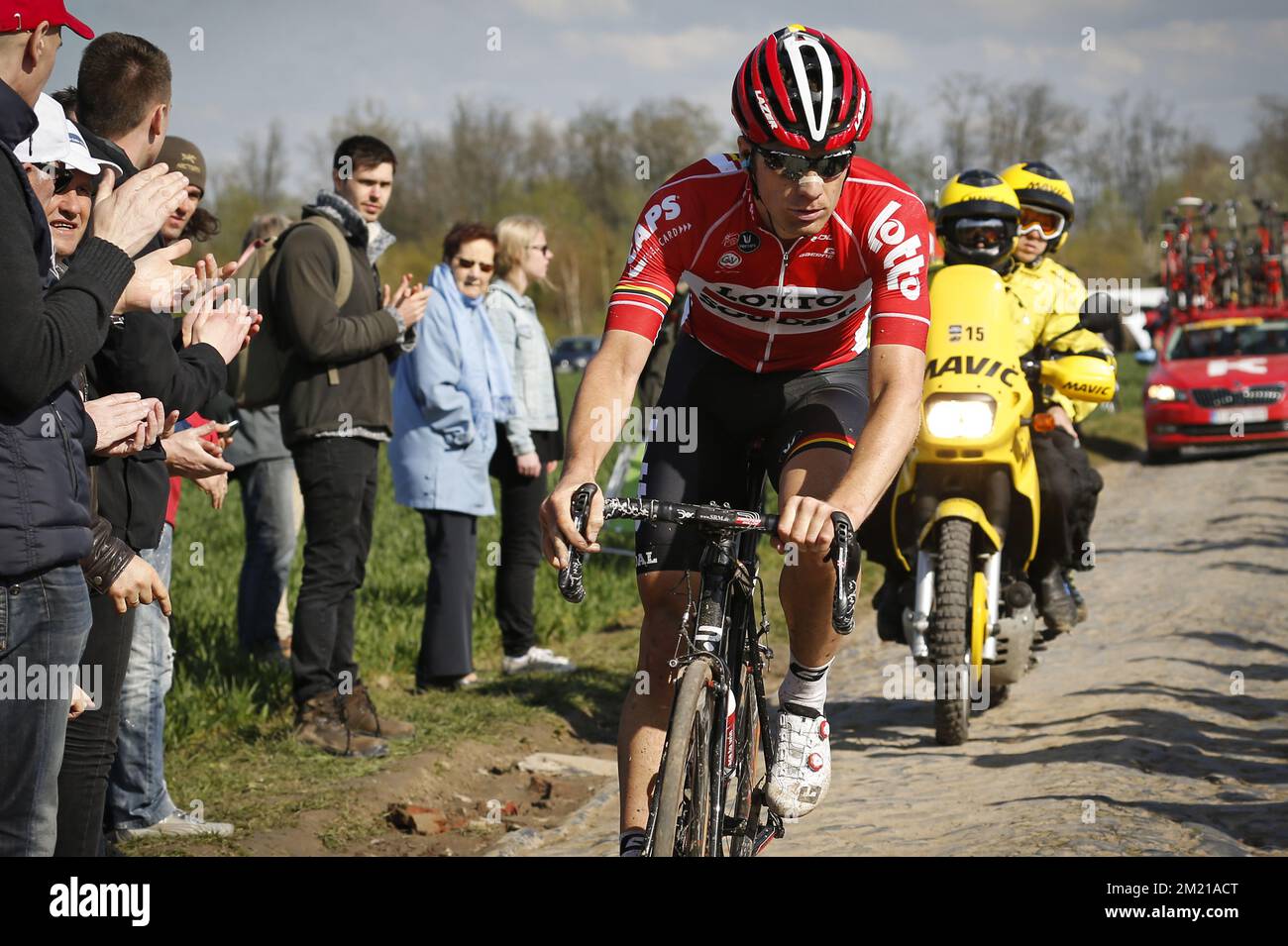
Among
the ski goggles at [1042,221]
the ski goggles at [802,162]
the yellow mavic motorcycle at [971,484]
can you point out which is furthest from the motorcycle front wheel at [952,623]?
the ski goggles at [802,162]

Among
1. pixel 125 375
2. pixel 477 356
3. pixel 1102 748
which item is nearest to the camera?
pixel 125 375

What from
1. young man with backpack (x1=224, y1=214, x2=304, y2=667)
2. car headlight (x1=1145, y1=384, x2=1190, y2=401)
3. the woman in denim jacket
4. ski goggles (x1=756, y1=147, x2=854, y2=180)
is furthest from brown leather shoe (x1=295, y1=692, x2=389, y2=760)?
car headlight (x1=1145, y1=384, x2=1190, y2=401)

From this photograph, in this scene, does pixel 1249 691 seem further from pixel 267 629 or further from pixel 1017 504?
pixel 267 629

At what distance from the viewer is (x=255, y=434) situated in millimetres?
8438

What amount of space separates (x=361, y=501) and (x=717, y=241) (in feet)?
10.5

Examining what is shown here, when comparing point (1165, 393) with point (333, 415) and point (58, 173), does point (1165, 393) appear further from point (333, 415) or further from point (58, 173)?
point (58, 173)

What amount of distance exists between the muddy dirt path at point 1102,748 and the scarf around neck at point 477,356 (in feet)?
8.25

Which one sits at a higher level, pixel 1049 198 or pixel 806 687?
pixel 1049 198

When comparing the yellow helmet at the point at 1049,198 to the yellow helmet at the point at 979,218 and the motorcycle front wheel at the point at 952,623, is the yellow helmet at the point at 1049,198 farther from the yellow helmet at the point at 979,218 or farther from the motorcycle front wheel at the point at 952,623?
the motorcycle front wheel at the point at 952,623

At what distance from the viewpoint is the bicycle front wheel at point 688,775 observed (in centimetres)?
344

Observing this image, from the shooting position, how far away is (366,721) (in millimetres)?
7043

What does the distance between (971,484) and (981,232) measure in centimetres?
120

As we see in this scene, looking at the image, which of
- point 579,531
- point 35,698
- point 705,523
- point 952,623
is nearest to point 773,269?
point 705,523
